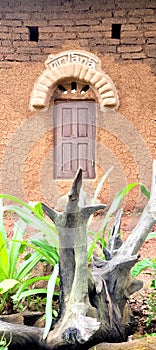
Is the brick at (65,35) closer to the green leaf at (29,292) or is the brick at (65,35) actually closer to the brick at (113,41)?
the brick at (113,41)

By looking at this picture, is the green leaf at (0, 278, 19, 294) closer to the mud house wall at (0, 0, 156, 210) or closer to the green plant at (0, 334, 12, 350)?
the green plant at (0, 334, 12, 350)

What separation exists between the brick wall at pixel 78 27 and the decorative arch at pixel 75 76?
4.9 inches

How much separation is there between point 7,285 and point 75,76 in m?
3.19

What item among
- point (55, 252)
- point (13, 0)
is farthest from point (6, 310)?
point (13, 0)

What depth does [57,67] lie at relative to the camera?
171 inches

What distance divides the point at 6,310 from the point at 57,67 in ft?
10.6

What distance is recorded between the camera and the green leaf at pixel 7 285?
1.45m

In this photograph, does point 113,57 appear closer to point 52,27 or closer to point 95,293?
point 52,27

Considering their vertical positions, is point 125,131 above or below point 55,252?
above

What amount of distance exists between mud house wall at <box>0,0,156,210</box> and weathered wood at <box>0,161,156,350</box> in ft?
9.41

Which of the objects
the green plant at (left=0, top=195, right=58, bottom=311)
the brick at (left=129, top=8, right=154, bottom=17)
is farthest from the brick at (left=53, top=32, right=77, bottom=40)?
the green plant at (left=0, top=195, right=58, bottom=311)

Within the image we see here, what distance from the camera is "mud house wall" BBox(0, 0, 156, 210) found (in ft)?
14.3

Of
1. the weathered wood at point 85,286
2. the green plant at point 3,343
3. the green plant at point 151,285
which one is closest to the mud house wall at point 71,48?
the green plant at point 151,285

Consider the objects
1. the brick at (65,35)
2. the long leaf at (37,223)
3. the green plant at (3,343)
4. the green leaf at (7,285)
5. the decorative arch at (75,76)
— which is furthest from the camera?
the brick at (65,35)
